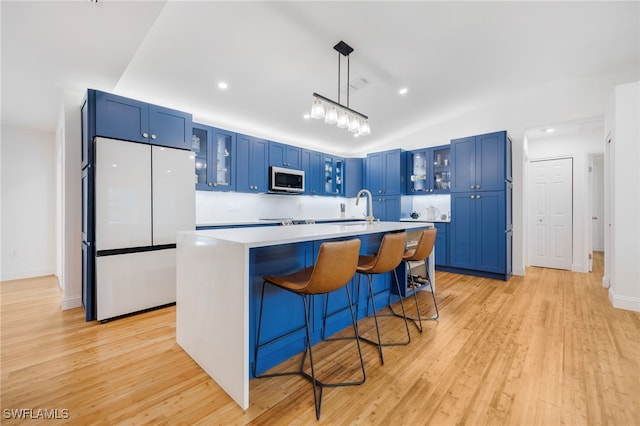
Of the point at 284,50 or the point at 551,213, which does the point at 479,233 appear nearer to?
the point at 551,213

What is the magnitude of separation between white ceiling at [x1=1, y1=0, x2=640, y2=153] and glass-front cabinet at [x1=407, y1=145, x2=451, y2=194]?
1.27 meters

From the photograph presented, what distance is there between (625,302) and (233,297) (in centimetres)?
407

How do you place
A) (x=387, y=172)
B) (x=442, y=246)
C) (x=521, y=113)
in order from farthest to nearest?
1. (x=387, y=172)
2. (x=442, y=246)
3. (x=521, y=113)

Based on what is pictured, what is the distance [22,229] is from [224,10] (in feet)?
15.1

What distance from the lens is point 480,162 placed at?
4.34m

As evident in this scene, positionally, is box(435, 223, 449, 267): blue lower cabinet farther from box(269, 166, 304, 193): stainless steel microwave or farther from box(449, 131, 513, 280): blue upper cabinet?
box(269, 166, 304, 193): stainless steel microwave

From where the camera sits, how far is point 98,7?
5.77ft

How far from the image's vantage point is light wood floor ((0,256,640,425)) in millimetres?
1423

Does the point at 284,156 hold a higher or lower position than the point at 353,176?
higher

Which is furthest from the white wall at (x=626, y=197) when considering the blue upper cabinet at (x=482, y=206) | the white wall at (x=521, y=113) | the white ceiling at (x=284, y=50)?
the blue upper cabinet at (x=482, y=206)

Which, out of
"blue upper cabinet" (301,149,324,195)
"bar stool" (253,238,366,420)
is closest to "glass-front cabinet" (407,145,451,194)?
"blue upper cabinet" (301,149,324,195)

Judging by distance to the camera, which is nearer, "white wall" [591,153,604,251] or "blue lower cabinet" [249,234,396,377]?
"blue lower cabinet" [249,234,396,377]

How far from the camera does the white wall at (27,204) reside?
3.93 metres

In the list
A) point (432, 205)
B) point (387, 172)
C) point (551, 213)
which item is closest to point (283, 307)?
point (387, 172)
